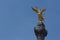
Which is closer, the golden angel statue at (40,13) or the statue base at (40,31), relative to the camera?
the statue base at (40,31)

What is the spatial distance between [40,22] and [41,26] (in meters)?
0.84

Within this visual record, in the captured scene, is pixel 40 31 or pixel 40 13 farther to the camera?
pixel 40 13

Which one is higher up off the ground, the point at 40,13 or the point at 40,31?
the point at 40,13

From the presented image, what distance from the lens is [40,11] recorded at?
8250 centimetres

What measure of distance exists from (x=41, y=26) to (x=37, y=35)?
1.38 metres

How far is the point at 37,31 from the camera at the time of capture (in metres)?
80.9

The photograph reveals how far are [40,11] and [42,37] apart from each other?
371cm

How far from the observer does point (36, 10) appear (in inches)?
3255

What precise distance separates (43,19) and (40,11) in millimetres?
1197

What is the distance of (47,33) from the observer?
82.2 metres

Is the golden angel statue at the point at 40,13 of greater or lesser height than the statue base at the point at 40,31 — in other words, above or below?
above

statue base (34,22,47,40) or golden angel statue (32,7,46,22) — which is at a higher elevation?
golden angel statue (32,7,46,22)

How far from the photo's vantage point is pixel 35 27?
267 feet

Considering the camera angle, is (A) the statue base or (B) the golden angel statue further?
(B) the golden angel statue
